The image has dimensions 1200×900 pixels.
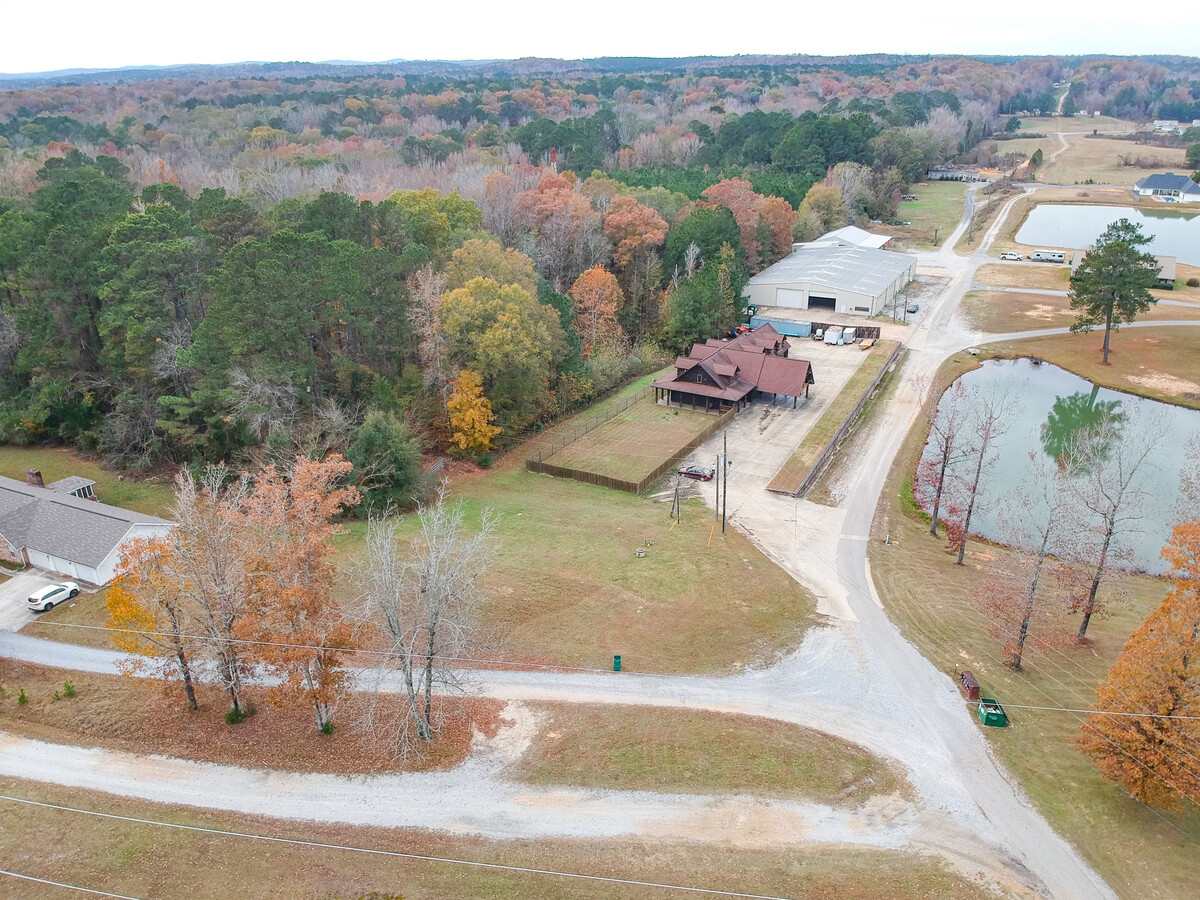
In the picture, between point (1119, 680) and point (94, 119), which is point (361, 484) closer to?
point (1119, 680)

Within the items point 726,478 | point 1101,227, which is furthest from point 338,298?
point 1101,227

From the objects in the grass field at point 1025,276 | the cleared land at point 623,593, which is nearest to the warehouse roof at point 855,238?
the grass field at point 1025,276

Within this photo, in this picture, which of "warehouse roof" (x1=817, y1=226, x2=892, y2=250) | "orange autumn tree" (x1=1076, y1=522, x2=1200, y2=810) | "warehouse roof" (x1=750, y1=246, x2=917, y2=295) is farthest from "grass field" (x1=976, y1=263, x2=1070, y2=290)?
"orange autumn tree" (x1=1076, y1=522, x2=1200, y2=810)

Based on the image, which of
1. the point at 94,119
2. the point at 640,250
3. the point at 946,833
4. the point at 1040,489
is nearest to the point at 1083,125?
the point at 640,250

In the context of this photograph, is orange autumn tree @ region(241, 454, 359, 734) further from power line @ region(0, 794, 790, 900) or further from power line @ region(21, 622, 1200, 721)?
power line @ region(0, 794, 790, 900)

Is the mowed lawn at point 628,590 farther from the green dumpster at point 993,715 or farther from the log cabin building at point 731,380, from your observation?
the log cabin building at point 731,380

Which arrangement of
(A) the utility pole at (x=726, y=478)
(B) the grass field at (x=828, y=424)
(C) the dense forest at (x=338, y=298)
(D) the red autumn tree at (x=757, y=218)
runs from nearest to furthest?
(A) the utility pole at (x=726, y=478)
(C) the dense forest at (x=338, y=298)
(B) the grass field at (x=828, y=424)
(D) the red autumn tree at (x=757, y=218)
